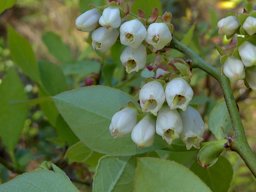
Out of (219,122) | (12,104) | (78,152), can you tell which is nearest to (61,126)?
(12,104)

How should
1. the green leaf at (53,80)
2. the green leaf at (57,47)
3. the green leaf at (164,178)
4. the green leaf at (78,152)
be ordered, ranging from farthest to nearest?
1. the green leaf at (57,47)
2. the green leaf at (53,80)
3. the green leaf at (78,152)
4. the green leaf at (164,178)

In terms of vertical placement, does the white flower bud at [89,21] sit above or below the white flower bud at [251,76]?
above

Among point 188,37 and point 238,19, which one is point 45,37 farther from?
point 238,19

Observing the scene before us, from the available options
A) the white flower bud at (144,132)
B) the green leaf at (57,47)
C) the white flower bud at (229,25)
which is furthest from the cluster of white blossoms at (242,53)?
the green leaf at (57,47)

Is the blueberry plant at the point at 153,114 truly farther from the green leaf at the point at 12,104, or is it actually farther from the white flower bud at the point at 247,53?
the green leaf at the point at 12,104

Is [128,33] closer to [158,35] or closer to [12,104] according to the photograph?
[158,35]

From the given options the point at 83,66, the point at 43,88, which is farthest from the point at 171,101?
the point at 83,66
